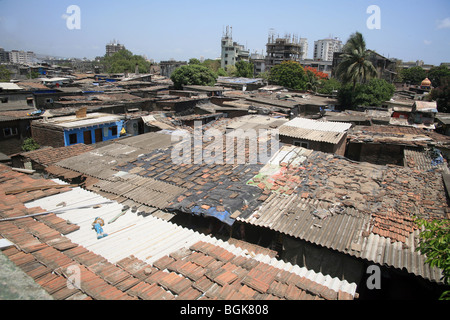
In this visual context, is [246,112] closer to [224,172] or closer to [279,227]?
[224,172]

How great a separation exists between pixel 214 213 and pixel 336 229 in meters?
3.28

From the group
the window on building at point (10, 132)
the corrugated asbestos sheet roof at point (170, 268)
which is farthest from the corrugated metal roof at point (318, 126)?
the window on building at point (10, 132)

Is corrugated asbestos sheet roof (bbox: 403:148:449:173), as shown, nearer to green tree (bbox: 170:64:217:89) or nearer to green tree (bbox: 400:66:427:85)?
green tree (bbox: 170:64:217:89)

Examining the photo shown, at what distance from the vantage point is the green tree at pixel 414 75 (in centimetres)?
7067

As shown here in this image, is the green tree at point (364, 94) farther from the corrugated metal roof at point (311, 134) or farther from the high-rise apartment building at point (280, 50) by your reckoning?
the high-rise apartment building at point (280, 50)

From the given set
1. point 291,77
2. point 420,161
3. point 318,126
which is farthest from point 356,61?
point 420,161

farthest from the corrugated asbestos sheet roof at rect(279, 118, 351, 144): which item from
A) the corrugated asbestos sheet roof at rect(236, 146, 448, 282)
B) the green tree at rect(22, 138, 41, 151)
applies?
the green tree at rect(22, 138, 41, 151)

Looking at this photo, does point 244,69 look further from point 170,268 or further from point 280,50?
point 170,268

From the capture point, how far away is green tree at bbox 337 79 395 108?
32062 mm

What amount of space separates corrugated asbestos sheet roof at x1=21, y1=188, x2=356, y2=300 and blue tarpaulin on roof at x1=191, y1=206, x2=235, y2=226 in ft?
4.82

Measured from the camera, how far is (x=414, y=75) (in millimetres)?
71125

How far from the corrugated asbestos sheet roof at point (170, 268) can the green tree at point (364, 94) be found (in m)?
31.1
